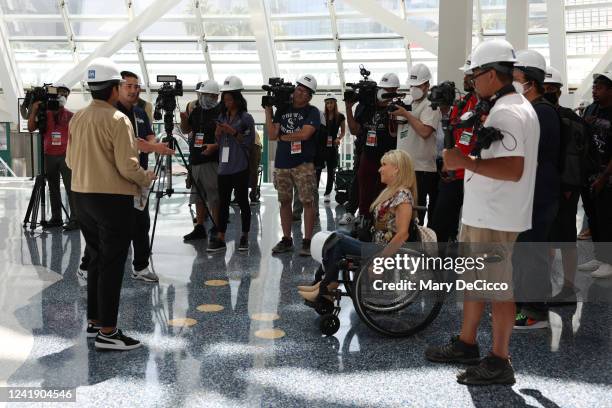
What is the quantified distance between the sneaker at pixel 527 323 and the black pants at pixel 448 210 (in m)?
0.69

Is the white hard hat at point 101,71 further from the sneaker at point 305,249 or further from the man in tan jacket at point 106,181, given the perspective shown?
the sneaker at point 305,249

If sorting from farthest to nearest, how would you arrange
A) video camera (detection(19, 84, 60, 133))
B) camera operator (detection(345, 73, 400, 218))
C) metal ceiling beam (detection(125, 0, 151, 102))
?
metal ceiling beam (detection(125, 0, 151, 102)) < video camera (detection(19, 84, 60, 133)) < camera operator (detection(345, 73, 400, 218))

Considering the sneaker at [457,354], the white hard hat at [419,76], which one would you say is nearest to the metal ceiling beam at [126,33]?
the white hard hat at [419,76]

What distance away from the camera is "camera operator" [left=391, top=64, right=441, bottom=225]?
17.0ft

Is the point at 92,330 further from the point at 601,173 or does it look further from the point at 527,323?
the point at 601,173

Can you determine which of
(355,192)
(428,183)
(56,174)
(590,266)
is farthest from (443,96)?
(56,174)

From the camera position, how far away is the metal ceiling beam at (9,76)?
15855mm

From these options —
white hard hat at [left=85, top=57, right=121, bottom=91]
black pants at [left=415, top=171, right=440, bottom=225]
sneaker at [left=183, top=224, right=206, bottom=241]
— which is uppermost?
white hard hat at [left=85, top=57, right=121, bottom=91]

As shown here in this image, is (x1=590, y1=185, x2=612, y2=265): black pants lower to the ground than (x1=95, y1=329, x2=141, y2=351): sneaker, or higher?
higher

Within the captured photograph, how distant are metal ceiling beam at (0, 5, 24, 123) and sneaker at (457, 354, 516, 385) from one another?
14871 millimetres

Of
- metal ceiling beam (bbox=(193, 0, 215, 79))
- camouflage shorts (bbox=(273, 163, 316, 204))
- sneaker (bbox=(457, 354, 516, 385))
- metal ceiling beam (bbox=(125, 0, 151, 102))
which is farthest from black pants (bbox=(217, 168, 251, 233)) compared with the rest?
metal ceiling beam (bbox=(125, 0, 151, 102))

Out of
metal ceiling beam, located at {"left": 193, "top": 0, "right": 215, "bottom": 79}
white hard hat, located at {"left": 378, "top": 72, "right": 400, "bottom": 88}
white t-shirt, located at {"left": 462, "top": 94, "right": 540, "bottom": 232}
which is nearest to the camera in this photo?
white t-shirt, located at {"left": 462, "top": 94, "right": 540, "bottom": 232}

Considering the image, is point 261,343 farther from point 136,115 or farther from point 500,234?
point 136,115

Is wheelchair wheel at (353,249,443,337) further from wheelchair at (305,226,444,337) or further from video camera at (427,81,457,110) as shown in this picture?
video camera at (427,81,457,110)
